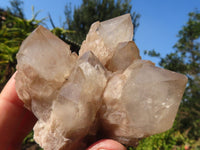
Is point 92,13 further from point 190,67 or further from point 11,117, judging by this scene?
point 11,117

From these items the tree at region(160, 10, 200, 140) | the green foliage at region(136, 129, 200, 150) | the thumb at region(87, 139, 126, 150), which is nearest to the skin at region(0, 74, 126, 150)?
the thumb at region(87, 139, 126, 150)

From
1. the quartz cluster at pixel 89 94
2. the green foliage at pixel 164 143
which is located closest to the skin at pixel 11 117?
the quartz cluster at pixel 89 94

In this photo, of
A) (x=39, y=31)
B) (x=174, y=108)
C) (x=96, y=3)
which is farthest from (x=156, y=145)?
(x=96, y=3)

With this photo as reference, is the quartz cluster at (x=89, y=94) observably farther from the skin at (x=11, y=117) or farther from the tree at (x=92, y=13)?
the tree at (x=92, y=13)

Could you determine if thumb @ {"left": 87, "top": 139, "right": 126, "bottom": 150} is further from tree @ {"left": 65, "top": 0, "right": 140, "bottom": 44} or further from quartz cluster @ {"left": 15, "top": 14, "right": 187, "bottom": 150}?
tree @ {"left": 65, "top": 0, "right": 140, "bottom": 44}

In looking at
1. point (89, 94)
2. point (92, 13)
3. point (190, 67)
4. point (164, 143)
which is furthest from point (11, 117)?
point (92, 13)

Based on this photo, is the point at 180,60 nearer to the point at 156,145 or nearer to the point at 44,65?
the point at 156,145
